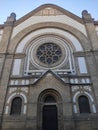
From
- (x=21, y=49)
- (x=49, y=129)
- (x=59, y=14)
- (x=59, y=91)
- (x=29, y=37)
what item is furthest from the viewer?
(x=59, y=14)

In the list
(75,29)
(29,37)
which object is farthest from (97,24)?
(29,37)

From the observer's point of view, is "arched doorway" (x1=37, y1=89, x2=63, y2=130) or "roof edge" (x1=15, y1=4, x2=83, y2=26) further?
"roof edge" (x1=15, y1=4, x2=83, y2=26)

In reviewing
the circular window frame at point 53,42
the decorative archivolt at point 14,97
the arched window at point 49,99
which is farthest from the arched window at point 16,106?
the circular window frame at point 53,42

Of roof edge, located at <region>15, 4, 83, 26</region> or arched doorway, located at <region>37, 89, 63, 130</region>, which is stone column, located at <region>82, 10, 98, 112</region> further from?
arched doorway, located at <region>37, 89, 63, 130</region>

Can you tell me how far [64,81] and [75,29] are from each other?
24.7 ft

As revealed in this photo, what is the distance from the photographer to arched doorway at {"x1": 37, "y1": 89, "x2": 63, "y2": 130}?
1175 cm

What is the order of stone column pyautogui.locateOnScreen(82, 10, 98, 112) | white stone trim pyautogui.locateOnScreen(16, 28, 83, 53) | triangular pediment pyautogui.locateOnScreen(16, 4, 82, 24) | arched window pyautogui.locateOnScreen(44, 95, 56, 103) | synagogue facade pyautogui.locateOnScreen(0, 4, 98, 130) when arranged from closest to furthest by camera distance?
synagogue facade pyautogui.locateOnScreen(0, 4, 98, 130), arched window pyautogui.locateOnScreen(44, 95, 56, 103), stone column pyautogui.locateOnScreen(82, 10, 98, 112), white stone trim pyautogui.locateOnScreen(16, 28, 83, 53), triangular pediment pyautogui.locateOnScreen(16, 4, 82, 24)

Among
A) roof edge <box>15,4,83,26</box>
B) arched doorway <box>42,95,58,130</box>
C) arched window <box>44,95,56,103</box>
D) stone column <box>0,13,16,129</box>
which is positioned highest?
roof edge <box>15,4,83,26</box>

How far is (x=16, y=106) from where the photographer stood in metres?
12.7

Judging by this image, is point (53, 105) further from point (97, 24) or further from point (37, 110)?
point (97, 24)

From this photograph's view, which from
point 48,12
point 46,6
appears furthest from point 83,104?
point 46,6

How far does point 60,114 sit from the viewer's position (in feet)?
39.4

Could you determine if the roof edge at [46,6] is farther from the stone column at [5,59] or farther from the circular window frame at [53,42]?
the circular window frame at [53,42]

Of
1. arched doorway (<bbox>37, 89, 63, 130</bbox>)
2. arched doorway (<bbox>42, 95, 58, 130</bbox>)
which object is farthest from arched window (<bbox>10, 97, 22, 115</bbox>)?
arched doorway (<bbox>42, 95, 58, 130</bbox>)
